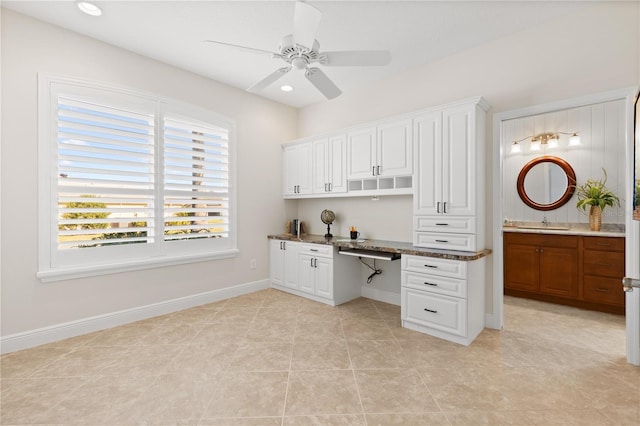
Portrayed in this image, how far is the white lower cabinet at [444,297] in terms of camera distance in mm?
2705

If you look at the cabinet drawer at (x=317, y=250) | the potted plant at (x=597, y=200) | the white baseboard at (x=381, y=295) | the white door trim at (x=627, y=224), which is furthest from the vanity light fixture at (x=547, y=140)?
the cabinet drawer at (x=317, y=250)

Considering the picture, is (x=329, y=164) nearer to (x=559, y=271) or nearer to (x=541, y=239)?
(x=541, y=239)

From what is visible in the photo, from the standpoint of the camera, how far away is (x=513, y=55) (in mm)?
2947

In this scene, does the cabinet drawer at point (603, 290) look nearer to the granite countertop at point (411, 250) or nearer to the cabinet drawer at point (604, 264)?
the cabinet drawer at point (604, 264)

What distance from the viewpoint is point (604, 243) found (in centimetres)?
355

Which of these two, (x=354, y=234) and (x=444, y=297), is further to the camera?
(x=354, y=234)

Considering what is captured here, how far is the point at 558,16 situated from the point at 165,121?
4.15 m

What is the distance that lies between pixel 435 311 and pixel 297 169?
2821mm

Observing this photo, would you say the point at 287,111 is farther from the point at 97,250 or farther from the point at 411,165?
the point at 97,250

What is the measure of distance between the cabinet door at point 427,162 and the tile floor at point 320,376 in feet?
4.39

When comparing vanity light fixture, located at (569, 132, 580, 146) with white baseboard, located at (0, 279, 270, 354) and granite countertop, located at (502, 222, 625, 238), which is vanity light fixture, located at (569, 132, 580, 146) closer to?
granite countertop, located at (502, 222, 625, 238)

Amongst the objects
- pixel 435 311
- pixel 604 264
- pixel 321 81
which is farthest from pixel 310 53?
pixel 604 264

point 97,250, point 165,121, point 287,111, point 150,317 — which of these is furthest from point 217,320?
point 287,111

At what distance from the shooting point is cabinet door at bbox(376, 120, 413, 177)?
331cm
